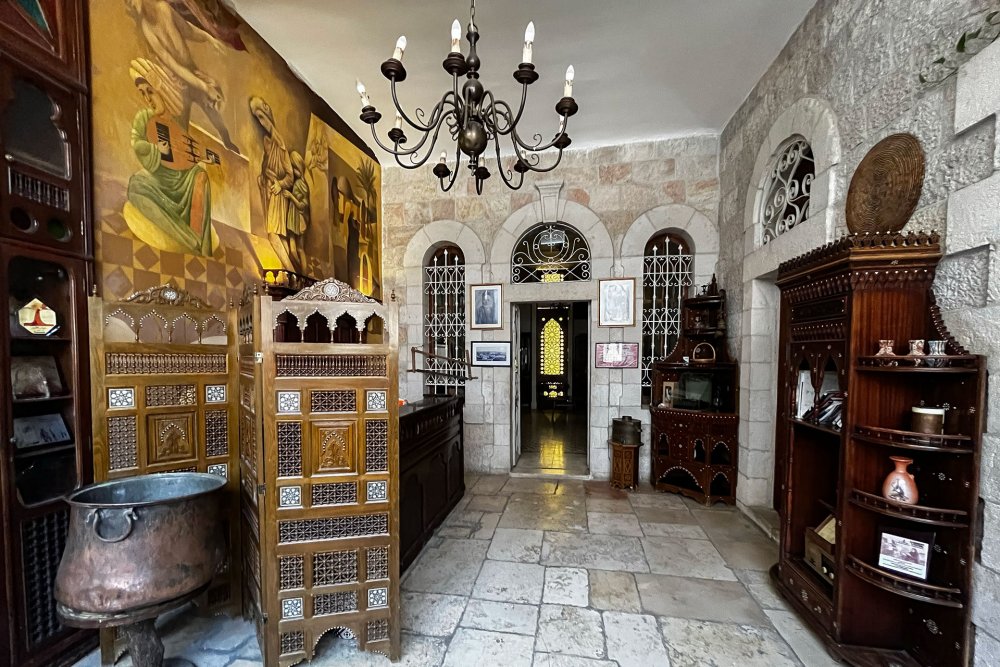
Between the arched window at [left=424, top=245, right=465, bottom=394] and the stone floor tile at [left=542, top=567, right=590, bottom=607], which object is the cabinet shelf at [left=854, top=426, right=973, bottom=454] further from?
the arched window at [left=424, top=245, right=465, bottom=394]

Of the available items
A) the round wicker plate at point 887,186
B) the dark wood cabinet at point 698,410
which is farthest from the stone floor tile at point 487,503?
the round wicker plate at point 887,186

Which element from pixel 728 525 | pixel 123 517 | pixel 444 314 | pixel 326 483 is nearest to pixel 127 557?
pixel 123 517

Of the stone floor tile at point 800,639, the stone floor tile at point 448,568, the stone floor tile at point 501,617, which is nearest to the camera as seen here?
the stone floor tile at point 800,639

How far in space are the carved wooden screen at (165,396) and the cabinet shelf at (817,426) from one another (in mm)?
3469

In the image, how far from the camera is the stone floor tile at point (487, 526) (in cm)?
318

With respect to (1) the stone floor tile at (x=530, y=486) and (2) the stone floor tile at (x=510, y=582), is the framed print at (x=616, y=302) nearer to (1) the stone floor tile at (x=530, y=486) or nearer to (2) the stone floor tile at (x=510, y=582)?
(1) the stone floor tile at (x=530, y=486)

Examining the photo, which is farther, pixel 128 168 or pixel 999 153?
pixel 128 168

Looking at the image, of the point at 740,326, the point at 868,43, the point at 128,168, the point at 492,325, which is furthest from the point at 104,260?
the point at 740,326

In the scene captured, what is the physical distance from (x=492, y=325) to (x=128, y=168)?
3.48 metres

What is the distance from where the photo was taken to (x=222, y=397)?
7.70 feet

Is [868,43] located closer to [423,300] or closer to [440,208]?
[440,208]

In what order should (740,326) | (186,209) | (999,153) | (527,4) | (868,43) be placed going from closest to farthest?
(999,153) → (868,43) → (186,209) → (527,4) → (740,326)

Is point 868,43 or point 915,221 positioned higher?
point 868,43

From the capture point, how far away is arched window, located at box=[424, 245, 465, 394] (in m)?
5.09
